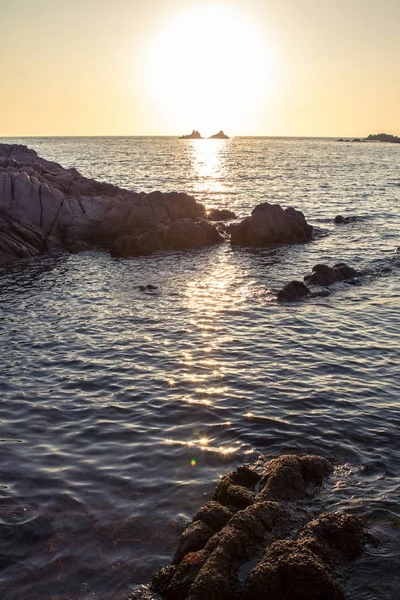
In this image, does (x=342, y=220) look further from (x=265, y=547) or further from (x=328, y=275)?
(x=265, y=547)

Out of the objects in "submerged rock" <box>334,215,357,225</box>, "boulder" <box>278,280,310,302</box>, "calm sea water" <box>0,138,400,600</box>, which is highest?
"submerged rock" <box>334,215,357,225</box>

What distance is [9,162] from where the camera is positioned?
4716cm

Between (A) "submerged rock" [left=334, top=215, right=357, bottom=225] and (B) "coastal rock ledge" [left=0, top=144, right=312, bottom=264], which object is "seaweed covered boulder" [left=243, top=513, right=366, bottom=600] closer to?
(B) "coastal rock ledge" [left=0, top=144, right=312, bottom=264]

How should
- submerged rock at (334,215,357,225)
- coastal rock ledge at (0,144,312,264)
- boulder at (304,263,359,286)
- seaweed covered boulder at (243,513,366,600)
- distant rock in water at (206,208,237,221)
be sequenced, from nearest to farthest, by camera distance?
1. seaweed covered boulder at (243,513,366,600)
2. boulder at (304,263,359,286)
3. coastal rock ledge at (0,144,312,264)
4. submerged rock at (334,215,357,225)
5. distant rock in water at (206,208,237,221)

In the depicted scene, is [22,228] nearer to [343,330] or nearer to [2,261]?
[2,261]

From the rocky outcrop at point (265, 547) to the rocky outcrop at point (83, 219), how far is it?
93.9 feet

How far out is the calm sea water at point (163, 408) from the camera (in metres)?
10.5

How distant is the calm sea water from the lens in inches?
415

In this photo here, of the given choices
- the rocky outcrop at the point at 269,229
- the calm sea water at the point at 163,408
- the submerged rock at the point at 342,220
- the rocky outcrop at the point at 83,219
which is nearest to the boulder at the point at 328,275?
the calm sea water at the point at 163,408

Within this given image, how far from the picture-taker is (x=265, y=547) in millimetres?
9344

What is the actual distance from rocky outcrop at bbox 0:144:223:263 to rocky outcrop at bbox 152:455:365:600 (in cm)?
2861

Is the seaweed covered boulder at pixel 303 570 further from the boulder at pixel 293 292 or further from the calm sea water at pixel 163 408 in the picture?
the boulder at pixel 293 292

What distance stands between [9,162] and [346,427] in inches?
1620

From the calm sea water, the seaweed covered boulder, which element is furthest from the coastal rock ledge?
the seaweed covered boulder
